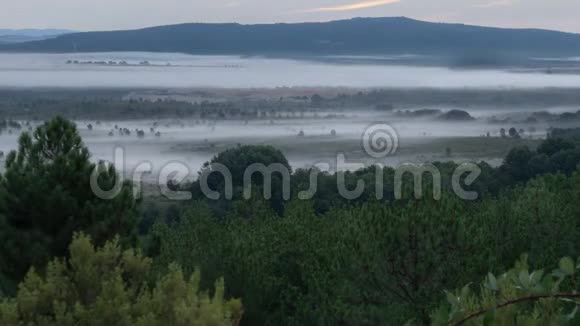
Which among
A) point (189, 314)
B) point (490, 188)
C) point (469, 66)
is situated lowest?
point (490, 188)

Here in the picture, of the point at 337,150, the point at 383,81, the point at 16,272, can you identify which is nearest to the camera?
the point at 16,272

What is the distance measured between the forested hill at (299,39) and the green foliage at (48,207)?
50631 mm

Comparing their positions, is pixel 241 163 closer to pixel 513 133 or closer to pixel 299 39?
pixel 513 133

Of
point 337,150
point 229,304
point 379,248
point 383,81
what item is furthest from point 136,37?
point 229,304

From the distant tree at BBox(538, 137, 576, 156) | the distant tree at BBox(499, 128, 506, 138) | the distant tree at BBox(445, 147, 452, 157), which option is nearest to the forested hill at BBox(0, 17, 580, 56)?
the distant tree at BBox(499, 128, 506, 138)

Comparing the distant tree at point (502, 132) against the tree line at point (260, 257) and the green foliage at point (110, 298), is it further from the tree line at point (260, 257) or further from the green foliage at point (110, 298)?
the green foliage at point (110, 298)

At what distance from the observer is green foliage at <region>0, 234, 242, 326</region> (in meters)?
5.81

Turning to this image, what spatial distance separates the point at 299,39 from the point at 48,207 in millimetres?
54942

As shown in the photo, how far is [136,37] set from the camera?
63.5 m

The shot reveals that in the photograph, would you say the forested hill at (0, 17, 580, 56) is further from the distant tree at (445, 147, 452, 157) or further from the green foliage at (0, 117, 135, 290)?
the green foliage at (0, 117, 135, 290)

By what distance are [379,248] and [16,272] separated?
15.2ft

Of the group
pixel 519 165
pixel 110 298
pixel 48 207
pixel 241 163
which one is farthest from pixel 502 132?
pixel 110 298

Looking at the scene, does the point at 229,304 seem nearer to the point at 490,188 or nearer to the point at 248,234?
the point at 248,234

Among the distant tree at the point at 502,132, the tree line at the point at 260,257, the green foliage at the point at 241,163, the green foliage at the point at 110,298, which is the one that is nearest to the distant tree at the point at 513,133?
the distant tree at the point at 502,132
